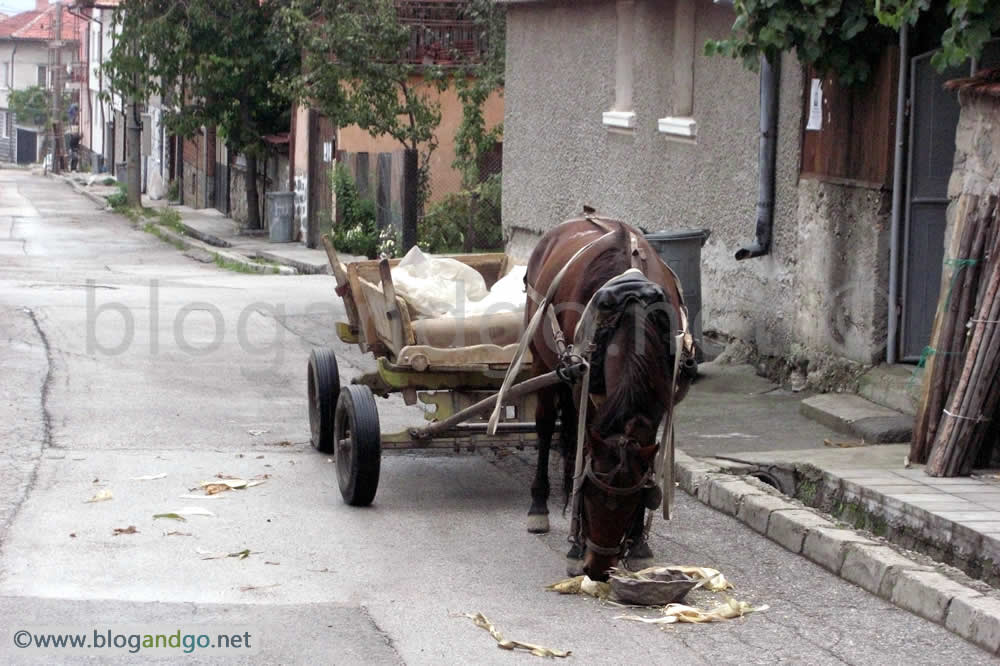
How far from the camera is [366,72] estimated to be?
79.8ft

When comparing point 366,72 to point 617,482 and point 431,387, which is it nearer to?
point 431,387

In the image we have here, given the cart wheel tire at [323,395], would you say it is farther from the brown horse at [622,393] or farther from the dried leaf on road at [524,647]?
the dried leaf on road at [524,647]

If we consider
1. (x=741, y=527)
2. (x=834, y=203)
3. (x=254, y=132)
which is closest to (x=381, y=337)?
(x=741, y=527)

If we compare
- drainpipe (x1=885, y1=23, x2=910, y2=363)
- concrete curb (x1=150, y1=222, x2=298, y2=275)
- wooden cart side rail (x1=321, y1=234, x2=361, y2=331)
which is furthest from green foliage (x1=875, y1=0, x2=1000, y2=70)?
concrete curb (x1=150, y1=222, x2=298, y2=275)

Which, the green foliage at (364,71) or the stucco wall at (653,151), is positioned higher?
the green foliage at (364,71)

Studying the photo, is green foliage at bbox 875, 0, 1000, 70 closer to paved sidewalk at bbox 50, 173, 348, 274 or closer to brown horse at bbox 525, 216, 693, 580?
brown horse at bbox 525, 216, 693, 580

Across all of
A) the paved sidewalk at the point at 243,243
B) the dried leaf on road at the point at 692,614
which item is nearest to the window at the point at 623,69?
the dried leaf on road at the point at 692,614

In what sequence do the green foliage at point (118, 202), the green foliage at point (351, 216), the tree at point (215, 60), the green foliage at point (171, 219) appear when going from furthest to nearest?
the green foliage at point (118, 202), the green foliage at point (171, 219), the tree at point (215, 60), the green foliage at point (351, 216)

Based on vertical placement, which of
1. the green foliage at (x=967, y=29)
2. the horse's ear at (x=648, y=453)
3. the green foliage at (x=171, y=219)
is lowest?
the green foliage at (x=171, y=219)

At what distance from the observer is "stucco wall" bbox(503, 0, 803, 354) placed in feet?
38.2

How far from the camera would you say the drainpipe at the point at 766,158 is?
1140 cm

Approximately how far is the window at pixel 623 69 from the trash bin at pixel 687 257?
3259 millimetres

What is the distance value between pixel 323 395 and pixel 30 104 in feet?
275

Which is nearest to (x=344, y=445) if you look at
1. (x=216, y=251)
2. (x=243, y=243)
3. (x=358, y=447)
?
(x=358, y=447)
